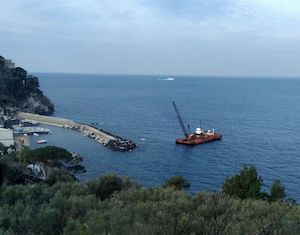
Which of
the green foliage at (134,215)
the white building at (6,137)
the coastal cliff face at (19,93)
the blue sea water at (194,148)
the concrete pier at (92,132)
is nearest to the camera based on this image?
the green foliage at (134,215)

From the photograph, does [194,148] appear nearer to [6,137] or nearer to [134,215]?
[6,137]

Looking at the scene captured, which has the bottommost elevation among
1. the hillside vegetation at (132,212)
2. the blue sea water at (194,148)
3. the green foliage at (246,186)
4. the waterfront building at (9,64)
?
the blue sea water at (194,148)

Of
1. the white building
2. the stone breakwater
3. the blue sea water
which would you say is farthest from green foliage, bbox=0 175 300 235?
Answer: the stone breakwater

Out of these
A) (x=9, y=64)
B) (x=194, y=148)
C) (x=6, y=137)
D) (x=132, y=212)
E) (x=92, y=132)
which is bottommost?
(x=194, y=148)

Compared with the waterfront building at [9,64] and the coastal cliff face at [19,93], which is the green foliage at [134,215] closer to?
the coastal cliff face at [19,93]

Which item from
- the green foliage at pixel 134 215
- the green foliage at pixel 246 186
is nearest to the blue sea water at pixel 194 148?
the green foliage at pixel 246 186

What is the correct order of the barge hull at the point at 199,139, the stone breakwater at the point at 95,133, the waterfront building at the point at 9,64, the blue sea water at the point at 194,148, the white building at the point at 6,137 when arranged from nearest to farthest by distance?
the blue sea water at the point at 194,148
the white building at the point at 6,137
the stone breakwater at the point at 95,133
the barge hull at the point at 199,139
the waterfront building at the point at 9,64

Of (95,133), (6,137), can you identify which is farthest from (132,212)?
(95,133)
